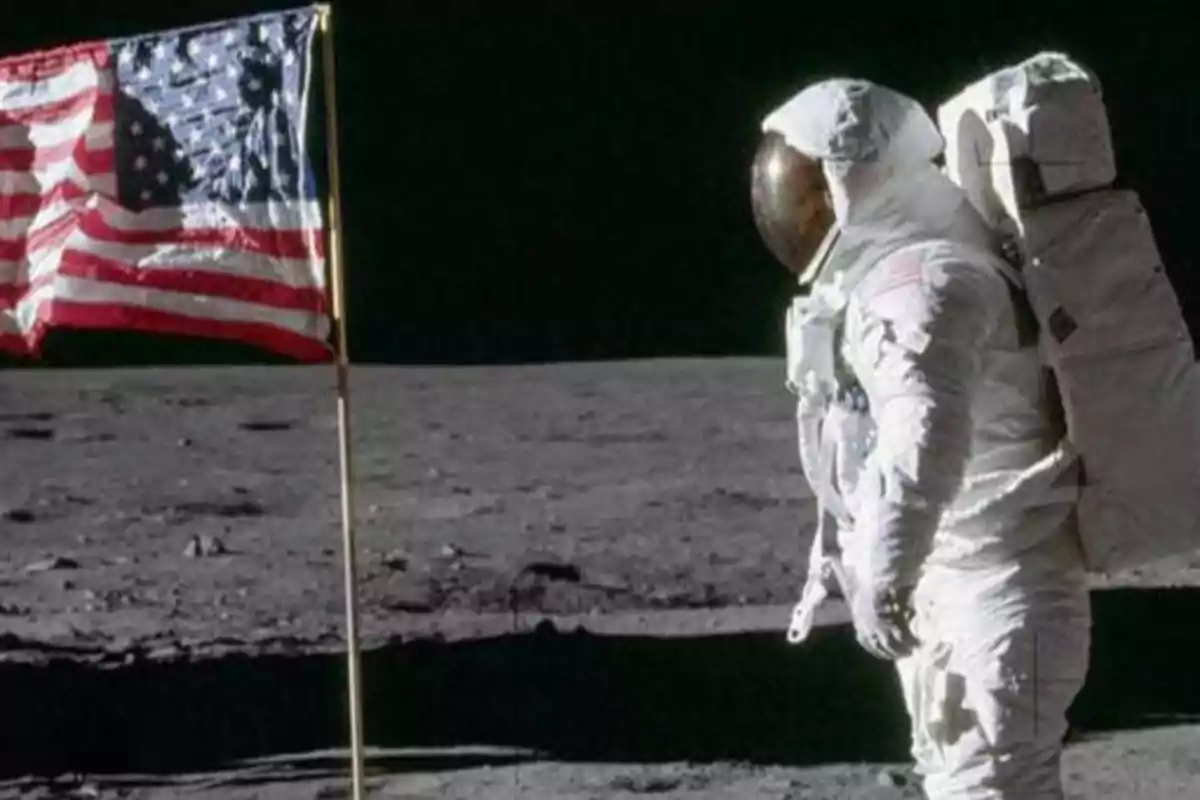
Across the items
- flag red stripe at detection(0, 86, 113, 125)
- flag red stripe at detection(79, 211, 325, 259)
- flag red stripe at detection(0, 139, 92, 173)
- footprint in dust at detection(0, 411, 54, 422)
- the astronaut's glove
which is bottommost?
the astronaut's glove

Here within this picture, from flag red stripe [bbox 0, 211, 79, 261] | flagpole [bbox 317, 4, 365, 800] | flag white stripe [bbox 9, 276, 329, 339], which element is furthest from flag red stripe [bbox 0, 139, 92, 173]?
flagpole [bbox 317, 4, 365, 800]

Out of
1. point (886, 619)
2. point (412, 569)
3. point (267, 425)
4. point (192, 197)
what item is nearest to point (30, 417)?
point (267, 425)

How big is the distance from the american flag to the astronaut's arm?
113 centimetres

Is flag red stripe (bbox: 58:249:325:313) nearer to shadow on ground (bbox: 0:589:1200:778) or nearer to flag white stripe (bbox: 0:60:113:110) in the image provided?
flag white stripe (bbox: 0:60:113:110)

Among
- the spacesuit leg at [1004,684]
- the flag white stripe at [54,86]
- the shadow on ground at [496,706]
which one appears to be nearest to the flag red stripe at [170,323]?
the flag white stripe at [54,86]

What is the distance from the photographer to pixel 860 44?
18.6ft

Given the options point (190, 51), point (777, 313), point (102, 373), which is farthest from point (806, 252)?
point (102, 373)

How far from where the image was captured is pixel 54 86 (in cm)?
434

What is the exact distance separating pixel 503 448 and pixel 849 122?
1997 mm

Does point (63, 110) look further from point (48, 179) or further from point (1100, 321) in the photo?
point (1100, 321)

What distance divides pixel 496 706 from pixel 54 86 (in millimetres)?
1813

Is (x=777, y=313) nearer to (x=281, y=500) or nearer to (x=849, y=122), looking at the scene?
(x=281, y=500)

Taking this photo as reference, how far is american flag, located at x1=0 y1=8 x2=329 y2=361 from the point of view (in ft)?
13.8

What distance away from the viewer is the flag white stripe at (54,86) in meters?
4.29
